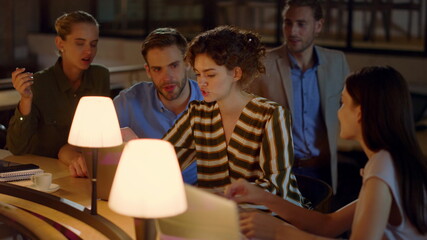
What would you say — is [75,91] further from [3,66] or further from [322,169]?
[3,66]

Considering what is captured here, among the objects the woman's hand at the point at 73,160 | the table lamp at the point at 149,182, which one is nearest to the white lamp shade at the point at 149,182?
the table lamp at the point at 149,182

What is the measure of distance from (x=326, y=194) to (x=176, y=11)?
815 centimetres

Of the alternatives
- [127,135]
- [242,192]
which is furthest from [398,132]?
[127,135]

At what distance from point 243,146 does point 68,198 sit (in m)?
0.72

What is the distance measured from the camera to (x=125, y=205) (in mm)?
1501

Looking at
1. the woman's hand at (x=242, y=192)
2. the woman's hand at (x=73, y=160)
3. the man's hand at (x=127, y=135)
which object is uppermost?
the man's hand at (x=127, y=135)

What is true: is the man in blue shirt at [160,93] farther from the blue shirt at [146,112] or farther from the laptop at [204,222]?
the laptop at [204,222]

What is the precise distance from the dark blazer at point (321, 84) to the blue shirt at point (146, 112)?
→ 0.84 metres

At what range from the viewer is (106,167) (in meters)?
2.41

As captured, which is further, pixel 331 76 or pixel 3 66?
pixel 3 66

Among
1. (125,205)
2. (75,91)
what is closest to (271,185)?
(125,205)

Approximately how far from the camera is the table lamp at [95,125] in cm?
218

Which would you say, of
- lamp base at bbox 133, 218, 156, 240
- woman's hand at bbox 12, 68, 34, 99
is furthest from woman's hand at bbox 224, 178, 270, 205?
woman's hand at bbox 12, 68, 34, 99

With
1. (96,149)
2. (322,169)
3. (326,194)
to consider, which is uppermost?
(96,149)
